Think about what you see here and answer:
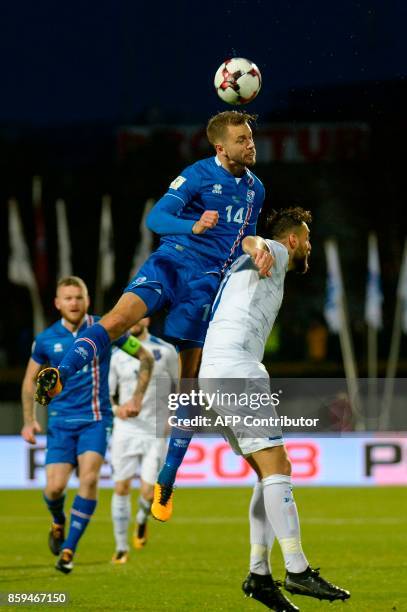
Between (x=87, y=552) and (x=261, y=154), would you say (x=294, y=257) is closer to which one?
(x=87, y=552)

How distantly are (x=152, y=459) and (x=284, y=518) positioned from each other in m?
6.73

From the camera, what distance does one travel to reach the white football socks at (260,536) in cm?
871

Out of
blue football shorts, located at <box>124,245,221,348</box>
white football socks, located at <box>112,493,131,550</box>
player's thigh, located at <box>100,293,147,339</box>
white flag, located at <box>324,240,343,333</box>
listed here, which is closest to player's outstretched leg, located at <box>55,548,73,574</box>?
white football socks, located at <box>112,493,131,550</box>

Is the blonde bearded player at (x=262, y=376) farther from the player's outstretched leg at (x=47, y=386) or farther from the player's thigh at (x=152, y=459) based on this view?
the player's thigh at (x=152, y=459)

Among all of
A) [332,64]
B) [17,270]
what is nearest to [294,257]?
[332,64]


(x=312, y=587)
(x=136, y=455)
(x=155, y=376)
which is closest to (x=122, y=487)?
(x=136, y=455)

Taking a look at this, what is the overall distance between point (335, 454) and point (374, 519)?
365cm

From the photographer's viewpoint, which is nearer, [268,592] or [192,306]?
[268,592]

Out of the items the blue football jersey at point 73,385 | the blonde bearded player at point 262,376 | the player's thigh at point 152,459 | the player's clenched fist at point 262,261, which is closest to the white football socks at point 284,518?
the blonde bearded player at point 262,376

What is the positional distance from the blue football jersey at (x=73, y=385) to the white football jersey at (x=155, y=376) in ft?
8.06

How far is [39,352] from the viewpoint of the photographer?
41.6ft

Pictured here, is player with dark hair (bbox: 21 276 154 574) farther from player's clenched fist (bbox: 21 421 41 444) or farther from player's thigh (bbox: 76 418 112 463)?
player's clenched fist (bbox: 21 421 41 444)

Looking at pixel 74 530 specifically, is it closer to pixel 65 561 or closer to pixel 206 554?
pixel 65 561

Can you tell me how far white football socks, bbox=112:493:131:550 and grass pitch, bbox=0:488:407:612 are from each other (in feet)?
0.73
